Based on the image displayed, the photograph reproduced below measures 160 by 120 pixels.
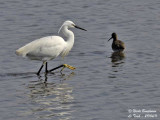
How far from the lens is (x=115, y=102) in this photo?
39.8ft

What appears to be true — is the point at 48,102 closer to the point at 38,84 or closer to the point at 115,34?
the point at 38,84

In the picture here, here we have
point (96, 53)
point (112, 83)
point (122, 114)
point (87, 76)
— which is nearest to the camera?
point (122, 114)

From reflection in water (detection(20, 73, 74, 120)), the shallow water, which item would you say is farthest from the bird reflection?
reflection in water (detection(20, 73, 74, 120))

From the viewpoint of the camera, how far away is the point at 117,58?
17859mm

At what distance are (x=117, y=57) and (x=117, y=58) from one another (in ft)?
0.63

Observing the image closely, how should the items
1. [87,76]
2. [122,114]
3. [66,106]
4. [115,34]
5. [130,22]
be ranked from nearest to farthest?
[122,114] → [66,106] → [87,76] → [115,34] → [130,22]

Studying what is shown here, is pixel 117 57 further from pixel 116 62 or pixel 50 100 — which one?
pixel 50 100

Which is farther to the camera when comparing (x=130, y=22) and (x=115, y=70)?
(x=130, y=22)

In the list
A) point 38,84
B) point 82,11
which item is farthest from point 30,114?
point 82,11

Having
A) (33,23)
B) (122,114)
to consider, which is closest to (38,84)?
(122,114)

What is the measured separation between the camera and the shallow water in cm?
1188

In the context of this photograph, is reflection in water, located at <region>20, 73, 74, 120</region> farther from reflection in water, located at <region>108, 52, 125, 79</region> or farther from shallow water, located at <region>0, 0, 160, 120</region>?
reflection in water, located at <region>108, 52, 125, 79</region>

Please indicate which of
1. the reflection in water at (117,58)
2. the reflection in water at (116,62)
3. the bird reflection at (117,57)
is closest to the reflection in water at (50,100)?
the reflection in water at (116,62)

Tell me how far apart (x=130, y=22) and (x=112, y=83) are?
30.6 ft
